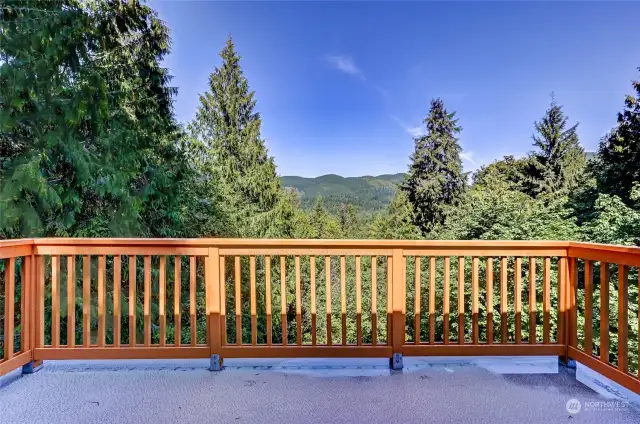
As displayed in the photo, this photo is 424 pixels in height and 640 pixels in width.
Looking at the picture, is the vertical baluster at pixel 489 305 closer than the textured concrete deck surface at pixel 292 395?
No

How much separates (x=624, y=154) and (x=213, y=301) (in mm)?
13382

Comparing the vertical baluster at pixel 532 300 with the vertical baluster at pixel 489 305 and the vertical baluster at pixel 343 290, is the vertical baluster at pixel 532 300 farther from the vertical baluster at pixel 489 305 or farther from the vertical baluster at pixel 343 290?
the vertical baluster at pixel 343 290

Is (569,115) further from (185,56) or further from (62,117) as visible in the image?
(62,117)

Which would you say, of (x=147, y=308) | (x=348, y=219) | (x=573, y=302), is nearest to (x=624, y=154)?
(x=573, y=302)

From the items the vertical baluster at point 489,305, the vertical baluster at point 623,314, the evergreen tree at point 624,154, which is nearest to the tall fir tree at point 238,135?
the evergreen tree at point 624,154

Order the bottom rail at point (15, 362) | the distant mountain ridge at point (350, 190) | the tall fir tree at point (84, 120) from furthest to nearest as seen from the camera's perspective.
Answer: the distant mountain ridge at point (350, 190)
the tall fir tree at point (84, 120)
the bottom rail at point (15, 362)

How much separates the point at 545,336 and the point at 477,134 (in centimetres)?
1896

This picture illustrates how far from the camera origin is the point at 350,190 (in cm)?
3578

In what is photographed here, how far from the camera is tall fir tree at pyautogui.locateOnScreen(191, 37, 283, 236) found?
46.7 feet

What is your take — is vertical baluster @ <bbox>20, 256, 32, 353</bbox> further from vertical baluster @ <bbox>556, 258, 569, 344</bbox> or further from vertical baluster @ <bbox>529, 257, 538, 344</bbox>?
vertical baluster @ <bbox>556, 258, 569, 344</bbox>

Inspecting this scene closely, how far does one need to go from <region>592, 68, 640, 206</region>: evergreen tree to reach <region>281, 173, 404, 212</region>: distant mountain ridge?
9.35 meters

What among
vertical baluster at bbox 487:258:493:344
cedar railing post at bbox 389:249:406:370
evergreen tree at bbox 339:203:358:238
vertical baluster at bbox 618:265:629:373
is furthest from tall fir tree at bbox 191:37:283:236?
evergreen tree at bbox 339:203:358:238

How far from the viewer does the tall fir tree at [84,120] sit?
5266mm

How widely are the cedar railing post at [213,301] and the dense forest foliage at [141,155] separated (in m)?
4.71
